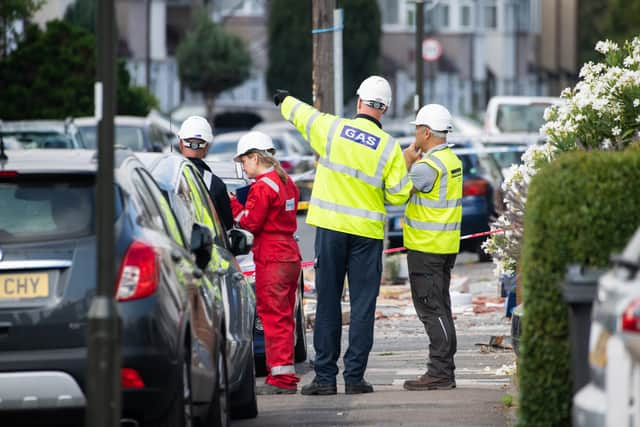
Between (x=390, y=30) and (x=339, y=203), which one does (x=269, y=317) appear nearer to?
(x=339, y=203)

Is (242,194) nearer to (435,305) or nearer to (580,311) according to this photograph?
(435,305)

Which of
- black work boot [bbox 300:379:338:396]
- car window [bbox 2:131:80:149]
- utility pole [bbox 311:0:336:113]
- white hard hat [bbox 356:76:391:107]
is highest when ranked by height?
utility pole [bbox 311:0:336:113]

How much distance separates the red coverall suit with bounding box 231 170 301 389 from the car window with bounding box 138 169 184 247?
2345 millimetres

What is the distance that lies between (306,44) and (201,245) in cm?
4968

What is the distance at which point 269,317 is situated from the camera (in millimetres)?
11320

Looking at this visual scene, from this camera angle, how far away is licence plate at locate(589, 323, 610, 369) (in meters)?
6.23

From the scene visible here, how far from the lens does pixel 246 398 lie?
9883 millimetres

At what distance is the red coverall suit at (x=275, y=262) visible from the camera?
11.1m

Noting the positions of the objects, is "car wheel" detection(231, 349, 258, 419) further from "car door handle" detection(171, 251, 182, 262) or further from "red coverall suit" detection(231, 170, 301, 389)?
"car door handle" detection(171, 251, 182, 262)

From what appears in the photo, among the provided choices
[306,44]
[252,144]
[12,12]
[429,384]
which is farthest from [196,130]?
[306,44]

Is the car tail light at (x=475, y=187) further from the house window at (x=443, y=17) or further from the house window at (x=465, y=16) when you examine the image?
the house window at (x=465, y=16)

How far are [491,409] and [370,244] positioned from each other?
1448 millimetres

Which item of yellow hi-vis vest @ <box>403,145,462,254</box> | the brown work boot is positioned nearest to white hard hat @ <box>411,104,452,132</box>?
yellow hi-vis vest @ <box>403,145,462,254</box>

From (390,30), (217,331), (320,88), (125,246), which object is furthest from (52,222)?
(390,30)
